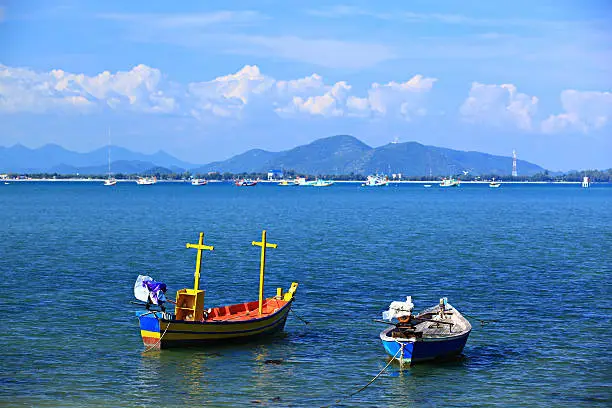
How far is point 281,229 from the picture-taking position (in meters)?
Answer: 124

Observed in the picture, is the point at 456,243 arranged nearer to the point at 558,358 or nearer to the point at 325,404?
the point at 558,358

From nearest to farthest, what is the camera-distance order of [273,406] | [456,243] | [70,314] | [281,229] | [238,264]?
[273,406] < [70,314] < [238,264] < [456,243] < [281,229]

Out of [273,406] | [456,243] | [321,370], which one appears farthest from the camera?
[456,243]

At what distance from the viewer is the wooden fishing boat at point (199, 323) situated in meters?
39.8

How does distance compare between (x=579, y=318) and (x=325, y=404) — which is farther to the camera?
(x=579, y=318)

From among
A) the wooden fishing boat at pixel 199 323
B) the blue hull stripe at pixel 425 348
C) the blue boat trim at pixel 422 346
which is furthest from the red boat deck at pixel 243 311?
the blue hull stripe at pixel 425 348

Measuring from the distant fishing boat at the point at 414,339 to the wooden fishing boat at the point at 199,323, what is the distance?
286 inches

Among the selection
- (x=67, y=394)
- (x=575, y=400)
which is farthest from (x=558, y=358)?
(x=67, y=394)

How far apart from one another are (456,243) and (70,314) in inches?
2335

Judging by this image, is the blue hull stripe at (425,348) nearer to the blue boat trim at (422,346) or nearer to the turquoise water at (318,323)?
the blue boat trim at (422,346)

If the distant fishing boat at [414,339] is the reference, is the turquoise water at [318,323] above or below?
below

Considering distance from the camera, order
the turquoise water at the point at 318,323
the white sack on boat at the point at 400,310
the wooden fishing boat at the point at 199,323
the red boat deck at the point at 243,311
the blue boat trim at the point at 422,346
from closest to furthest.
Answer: the turquoise water at the point at 318,323
the blue boat trim at the point at 422,346
the white sack on boat at the point at 400,310
the wooden fishing boat at the point at 199,323
the red boat deck at the point at 243,311

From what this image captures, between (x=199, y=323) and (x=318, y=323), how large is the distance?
373 inches

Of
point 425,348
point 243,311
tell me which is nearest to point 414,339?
point 425,348
